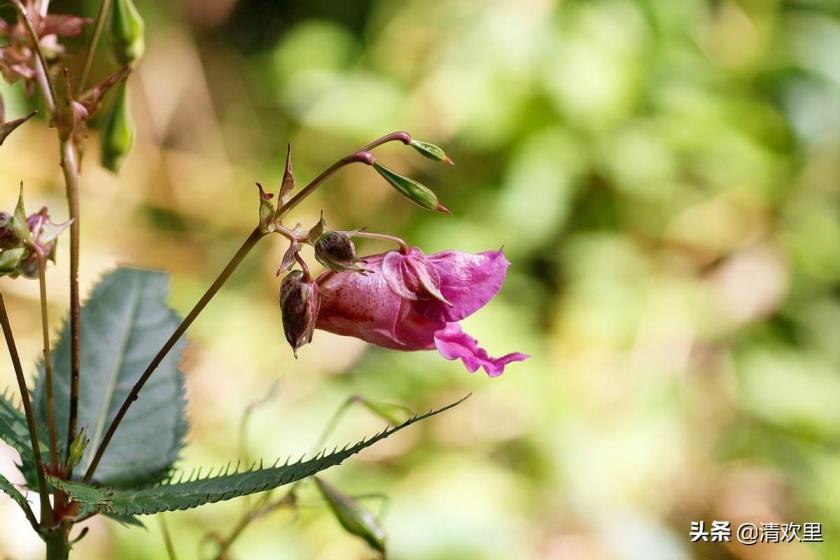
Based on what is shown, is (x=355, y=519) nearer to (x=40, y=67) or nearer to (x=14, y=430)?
(x=14, y=430)

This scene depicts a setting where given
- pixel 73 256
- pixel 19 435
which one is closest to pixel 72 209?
pixel 73 256

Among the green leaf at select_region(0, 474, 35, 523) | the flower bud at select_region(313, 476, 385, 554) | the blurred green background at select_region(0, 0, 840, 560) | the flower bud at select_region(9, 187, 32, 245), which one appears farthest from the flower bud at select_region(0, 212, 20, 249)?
the blurred green background at select_region(0, 0, 840, 560)

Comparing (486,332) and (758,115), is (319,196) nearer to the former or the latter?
(486,332)

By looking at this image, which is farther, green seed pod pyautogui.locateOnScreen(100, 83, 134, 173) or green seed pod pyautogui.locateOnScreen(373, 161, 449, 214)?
green seed pod pyautogui.locateOnScreen(100, 83, 134, 173)

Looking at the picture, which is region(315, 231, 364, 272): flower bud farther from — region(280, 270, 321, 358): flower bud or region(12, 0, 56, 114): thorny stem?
region(12, 0, 56, 114): thorny stem

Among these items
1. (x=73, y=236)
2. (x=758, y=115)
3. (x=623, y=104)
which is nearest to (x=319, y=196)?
(x=623, y=104)

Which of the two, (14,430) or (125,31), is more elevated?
(125,31)

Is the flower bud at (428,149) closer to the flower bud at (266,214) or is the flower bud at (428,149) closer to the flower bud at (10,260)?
the flower bud at (266,214)

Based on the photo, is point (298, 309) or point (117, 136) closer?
point (298, 309)
